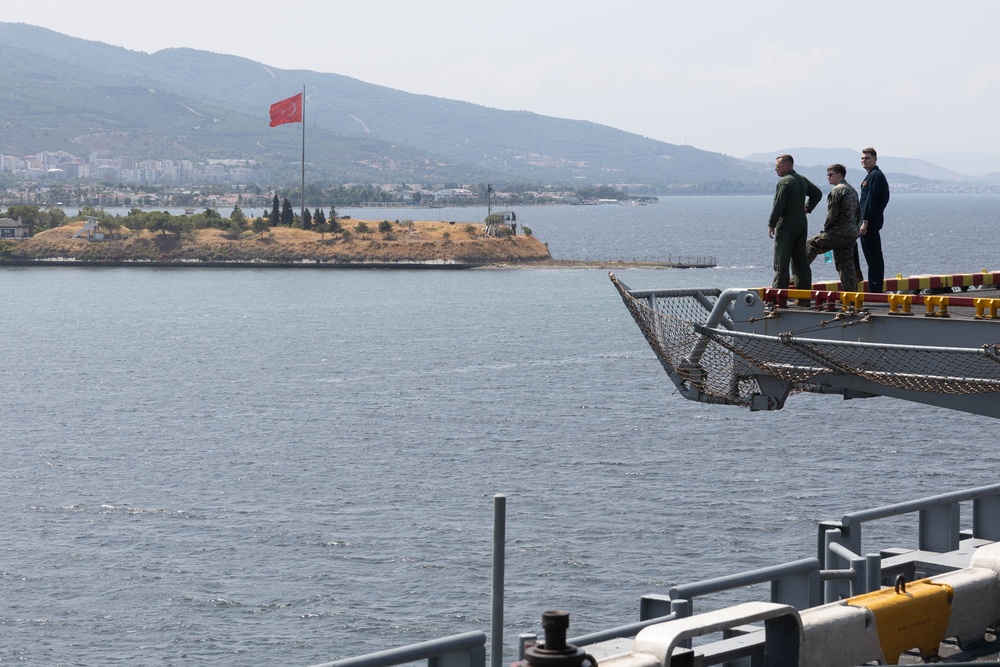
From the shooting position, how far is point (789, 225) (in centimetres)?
1825

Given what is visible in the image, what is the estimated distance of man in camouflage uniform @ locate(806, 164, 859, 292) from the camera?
1869 cm

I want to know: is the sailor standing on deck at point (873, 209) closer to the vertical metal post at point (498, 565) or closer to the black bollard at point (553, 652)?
the vertical metal post at point (498, 565)

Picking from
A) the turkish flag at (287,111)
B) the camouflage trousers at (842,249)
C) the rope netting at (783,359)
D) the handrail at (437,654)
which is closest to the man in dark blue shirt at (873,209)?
the camouflage trousers at (842,249)

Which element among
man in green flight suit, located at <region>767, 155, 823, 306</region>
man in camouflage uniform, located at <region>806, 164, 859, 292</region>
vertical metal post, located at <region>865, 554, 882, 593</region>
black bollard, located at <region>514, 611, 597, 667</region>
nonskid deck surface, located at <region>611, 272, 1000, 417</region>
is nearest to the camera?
black bollard, located at <region>514, 611, 597, 667</region>

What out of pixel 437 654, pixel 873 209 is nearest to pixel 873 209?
pixel 873 209

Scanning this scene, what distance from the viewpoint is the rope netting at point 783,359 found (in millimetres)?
15266

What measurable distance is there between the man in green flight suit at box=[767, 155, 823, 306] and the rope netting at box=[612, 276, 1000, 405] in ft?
3.53

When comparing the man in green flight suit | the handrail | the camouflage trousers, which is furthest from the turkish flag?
the handrail

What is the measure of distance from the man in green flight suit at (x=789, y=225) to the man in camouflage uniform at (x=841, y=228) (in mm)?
263

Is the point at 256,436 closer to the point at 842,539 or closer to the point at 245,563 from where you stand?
the point at 245,563

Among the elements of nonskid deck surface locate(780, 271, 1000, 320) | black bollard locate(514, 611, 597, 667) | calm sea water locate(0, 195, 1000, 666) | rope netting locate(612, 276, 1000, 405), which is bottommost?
calm sea water locate(0, 195, 1000, 666)

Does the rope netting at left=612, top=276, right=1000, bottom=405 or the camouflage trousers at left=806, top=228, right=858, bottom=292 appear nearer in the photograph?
the rope netting at left=612, top=276, right=1000, bottom=405

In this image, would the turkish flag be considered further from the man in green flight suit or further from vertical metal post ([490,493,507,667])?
vertical metal post ([490,493,507,667])

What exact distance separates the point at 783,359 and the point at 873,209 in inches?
140
